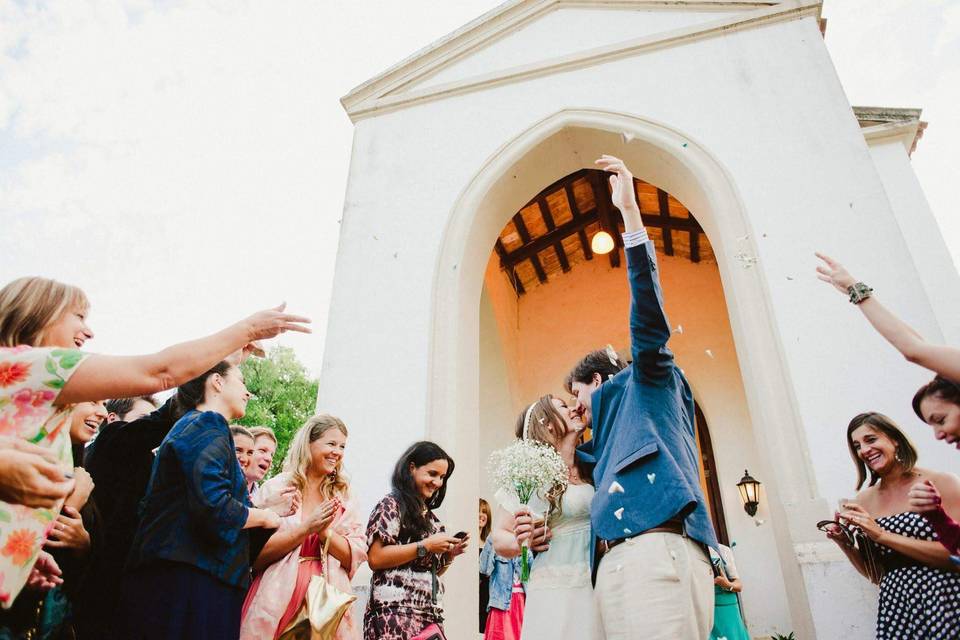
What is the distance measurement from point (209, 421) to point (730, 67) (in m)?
5.58

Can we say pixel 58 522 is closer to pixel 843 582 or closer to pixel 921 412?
pixel 921 412

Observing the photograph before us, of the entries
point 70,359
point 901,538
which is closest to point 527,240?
point 901,538

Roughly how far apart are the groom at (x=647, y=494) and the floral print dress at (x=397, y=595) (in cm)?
102

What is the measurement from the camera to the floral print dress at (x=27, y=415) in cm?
141

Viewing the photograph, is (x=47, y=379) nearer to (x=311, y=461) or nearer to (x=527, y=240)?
(x=311, y=461)

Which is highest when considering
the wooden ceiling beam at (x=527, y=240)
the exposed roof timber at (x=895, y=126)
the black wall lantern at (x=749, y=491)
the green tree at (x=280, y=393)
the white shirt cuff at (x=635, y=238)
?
the green tree at (x=280, y=393)

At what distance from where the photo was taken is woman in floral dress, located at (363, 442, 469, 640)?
8.96 ft

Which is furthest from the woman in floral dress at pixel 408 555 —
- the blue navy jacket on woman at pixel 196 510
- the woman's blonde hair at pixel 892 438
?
the woman's blonde hair at pixel 892 438

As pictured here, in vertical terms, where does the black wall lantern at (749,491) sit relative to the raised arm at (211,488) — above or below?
above

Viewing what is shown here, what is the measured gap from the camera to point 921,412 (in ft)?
7.86

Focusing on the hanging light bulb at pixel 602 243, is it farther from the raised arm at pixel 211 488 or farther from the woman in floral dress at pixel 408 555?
the raised arm at pixel 211 488

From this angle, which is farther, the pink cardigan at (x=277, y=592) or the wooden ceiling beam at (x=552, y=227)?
the wooden ceiling beam at (x=552, y=227)

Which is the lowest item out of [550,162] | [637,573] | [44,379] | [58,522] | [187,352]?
[637,573]

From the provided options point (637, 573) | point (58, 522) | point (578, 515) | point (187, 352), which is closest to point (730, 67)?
point (578, 515)
